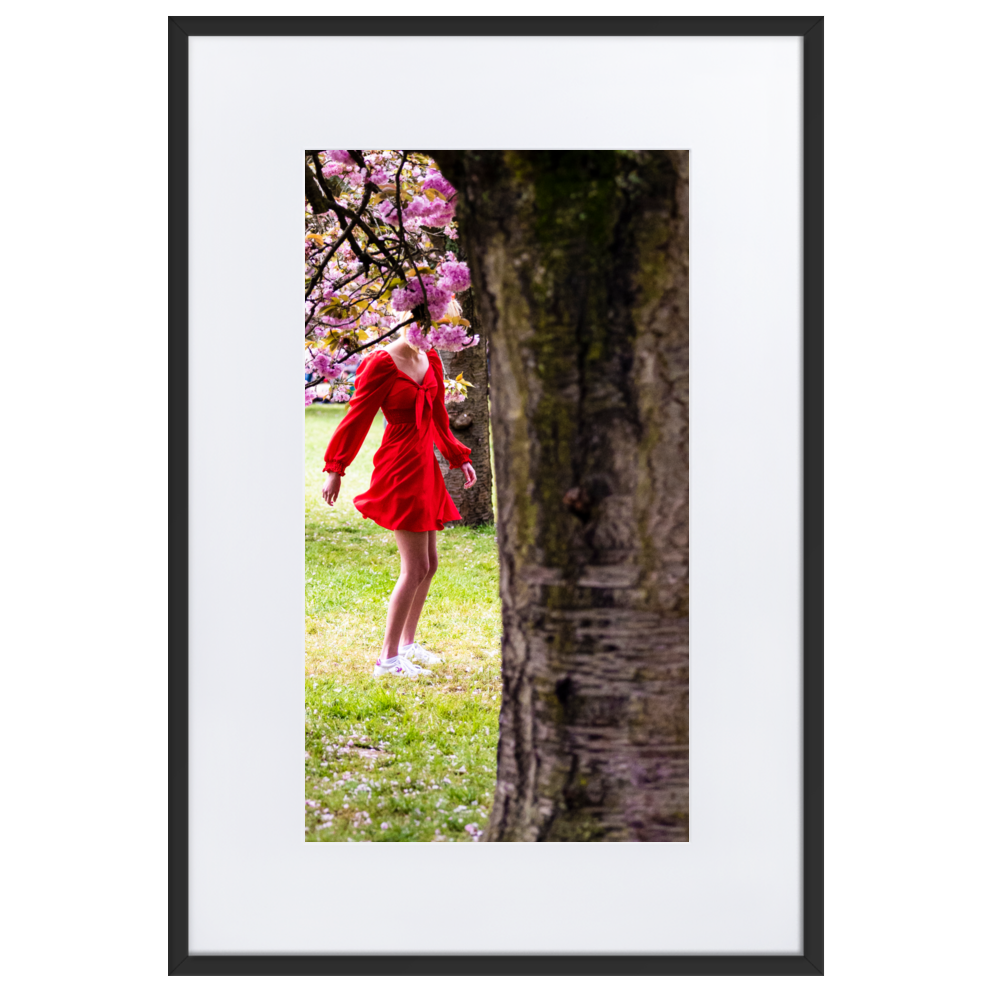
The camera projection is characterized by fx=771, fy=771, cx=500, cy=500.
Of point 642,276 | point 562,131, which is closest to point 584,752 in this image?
point 642,276

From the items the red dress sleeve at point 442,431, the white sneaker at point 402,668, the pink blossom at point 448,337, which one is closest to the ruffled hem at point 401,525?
the red dress sleeve at point 442,431

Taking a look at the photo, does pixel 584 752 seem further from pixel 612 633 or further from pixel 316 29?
pixel 316 29

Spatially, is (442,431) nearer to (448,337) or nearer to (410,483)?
(410,483)

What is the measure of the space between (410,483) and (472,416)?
0.77 metres

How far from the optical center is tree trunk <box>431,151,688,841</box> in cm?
162

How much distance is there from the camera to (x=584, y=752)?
5.64ft

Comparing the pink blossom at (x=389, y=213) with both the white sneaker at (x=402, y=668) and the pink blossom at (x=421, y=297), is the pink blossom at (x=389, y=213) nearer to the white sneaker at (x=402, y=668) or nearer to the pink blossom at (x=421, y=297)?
the pink blossom at (x=421, y=297)

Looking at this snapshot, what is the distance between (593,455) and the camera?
1636mm

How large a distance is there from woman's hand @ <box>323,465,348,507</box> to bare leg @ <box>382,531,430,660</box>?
405 mm

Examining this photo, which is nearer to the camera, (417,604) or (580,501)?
(580,501)

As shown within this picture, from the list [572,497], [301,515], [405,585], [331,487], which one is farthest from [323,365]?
[572,497]

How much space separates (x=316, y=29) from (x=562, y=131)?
0.60 meters

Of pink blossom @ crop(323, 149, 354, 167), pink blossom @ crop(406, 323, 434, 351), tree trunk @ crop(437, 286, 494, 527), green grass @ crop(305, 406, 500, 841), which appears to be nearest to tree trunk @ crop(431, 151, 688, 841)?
pink blossom @ crop(323, 149, 354, 167)
